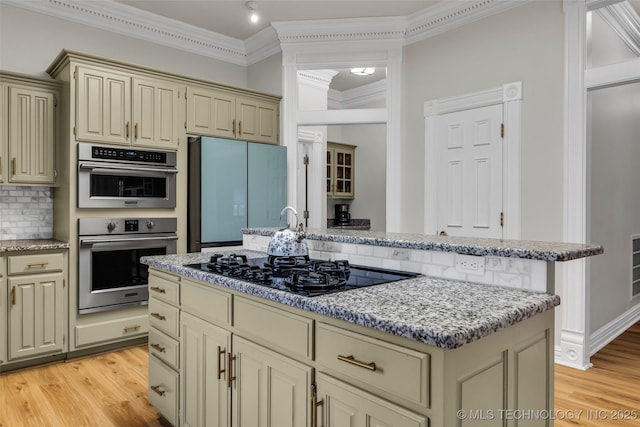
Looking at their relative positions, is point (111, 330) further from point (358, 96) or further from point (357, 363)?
point (358, 96)

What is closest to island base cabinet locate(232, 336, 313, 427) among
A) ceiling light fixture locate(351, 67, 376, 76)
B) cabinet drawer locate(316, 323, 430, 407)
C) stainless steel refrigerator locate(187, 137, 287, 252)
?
cabinet drawer locate(316, 323, 430, 407)

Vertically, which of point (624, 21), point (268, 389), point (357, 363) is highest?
point (624, 21)

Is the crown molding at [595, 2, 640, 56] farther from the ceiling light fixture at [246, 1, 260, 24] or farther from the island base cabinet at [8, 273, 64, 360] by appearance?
the island base cabinet at [8, 273, 64, 360]

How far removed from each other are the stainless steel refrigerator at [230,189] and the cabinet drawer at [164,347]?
4.87 feet

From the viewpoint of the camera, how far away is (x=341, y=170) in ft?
22.5

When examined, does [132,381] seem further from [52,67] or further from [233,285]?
[52,67]

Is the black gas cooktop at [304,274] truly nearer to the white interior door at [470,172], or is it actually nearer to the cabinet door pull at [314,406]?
the cabinet door pull at [314,406]

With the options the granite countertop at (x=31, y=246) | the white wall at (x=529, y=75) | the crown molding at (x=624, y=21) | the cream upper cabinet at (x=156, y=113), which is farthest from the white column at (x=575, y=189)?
the granite countertop at (x=31, y=246)

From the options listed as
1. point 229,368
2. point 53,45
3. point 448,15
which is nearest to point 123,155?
point 53,45

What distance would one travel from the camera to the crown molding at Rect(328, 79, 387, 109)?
247 inches

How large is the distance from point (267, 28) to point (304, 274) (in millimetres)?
3611

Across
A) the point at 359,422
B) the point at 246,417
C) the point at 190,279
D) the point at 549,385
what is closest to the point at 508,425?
the point at 549,385

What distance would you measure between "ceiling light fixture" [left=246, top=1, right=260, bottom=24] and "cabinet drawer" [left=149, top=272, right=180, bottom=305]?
2.75m

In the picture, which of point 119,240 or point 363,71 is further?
point 363,71
